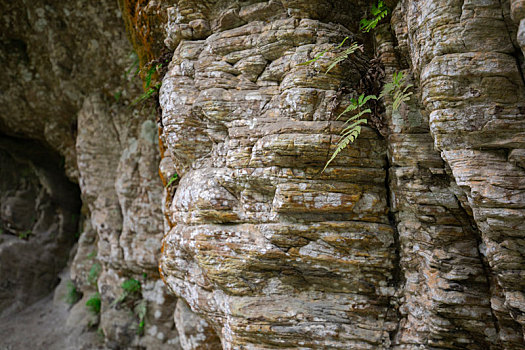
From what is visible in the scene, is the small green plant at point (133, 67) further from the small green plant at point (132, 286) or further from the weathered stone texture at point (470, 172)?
the weathered stone texture at point (470, 172)

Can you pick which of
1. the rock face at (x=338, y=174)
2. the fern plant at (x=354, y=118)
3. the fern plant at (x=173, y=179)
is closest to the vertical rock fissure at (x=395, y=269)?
the rock face at (x=338, y=174)

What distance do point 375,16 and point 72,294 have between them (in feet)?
32.2

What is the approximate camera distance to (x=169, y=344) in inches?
260

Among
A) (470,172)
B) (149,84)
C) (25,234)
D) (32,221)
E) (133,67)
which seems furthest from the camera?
(32,221)

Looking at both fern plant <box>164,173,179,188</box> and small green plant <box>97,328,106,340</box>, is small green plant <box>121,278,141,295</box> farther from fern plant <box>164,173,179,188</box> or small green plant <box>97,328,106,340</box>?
fern plant <box>164,173,179,188</box>

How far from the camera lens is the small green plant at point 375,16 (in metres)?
3.38

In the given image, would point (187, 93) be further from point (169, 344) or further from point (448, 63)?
point (169, 344)

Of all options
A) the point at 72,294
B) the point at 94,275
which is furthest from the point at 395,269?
the point at 72,294

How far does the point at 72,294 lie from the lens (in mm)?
8797

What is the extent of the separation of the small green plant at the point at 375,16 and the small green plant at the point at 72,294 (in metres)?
9.55

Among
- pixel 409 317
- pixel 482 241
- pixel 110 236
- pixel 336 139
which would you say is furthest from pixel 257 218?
pixel 110 236

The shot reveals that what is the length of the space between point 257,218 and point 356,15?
2.74m

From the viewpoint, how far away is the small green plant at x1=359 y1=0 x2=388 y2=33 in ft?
11.1

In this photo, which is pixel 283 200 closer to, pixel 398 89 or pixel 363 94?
pixel 363 94
